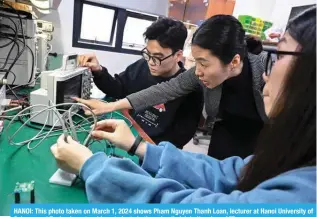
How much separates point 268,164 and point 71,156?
0.45 metres

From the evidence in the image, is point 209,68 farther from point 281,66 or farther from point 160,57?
point 281,66

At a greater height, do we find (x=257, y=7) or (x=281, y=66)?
(x=257, y=7)

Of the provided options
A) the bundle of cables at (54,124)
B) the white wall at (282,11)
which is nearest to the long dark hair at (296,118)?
the bundle of cables at (54,124)

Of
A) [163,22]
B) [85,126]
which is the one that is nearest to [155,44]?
[163,22]

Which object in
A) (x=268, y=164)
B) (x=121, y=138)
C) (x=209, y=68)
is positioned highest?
(x=209, y=68)

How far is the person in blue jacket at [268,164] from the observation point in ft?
1.33

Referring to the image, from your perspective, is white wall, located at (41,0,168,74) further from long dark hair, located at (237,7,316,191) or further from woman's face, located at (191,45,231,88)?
long dark hair, located at (237,7,316,191)

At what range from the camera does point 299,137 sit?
17.0 inches

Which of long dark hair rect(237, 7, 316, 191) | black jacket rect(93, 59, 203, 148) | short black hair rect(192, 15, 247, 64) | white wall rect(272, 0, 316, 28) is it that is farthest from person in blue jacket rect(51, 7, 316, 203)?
white wall rect(272, 0, 316, 28)

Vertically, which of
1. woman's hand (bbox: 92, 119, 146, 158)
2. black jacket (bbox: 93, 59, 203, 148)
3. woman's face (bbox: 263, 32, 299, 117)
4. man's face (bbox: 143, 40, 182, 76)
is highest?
woman's face (bbox: 263, 32, 299, 117)

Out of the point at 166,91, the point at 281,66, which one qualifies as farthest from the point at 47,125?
the point at 281,66

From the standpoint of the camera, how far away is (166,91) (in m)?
1.29

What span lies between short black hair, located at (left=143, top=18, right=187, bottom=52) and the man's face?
25 mm

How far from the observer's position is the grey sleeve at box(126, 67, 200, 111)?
1.25 meters
